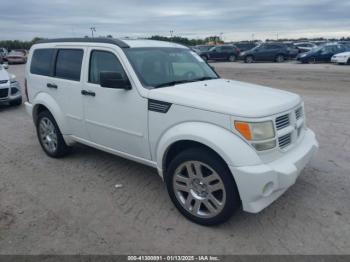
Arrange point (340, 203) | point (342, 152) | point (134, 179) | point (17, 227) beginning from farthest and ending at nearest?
point (342, 152) < point (134, 179) < point (340, 203) < point (17, 227)

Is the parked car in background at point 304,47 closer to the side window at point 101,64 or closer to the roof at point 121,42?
the roof at point 121,42

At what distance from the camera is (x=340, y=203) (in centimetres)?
395

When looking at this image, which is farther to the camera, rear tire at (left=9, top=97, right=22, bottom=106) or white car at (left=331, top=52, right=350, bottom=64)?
white car at (left=331, top=52, right=350, bottom=64)

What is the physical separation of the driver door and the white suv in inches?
0.5

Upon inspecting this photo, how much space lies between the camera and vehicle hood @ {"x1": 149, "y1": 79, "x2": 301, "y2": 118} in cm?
331

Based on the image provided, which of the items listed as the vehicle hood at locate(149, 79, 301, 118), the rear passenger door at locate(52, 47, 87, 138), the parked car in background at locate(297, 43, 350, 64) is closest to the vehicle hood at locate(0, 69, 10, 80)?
the rear passenger door at locate(52, 47, 87, 138)

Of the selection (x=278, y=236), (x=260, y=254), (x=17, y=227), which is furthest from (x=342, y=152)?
(x=17, y=227)

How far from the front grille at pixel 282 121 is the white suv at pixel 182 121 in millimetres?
10

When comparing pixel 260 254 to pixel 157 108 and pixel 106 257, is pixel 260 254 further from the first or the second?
pixel 157 108

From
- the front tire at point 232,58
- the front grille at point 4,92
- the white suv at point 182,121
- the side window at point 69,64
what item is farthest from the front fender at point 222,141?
the front tire at point 232,58

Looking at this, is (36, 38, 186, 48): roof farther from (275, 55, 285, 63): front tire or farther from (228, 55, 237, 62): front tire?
(228, 55, 237, 62): front tire

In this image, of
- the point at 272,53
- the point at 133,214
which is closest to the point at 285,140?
the point at 133,214

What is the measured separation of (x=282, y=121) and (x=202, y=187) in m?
1.06

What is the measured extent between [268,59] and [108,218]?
28.7 m
